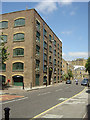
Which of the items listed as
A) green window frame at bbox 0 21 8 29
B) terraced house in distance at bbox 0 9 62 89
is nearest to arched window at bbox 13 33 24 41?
terraced house in distance at bbox 0 9 62 89

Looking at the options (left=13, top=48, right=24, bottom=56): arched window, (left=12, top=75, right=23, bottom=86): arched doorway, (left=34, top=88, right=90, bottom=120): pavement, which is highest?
(left=13, top=48, right=24, bottom=56): arched window

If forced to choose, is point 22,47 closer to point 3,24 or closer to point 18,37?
point 18,37

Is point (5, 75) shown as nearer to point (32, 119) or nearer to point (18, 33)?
point (18, 33)

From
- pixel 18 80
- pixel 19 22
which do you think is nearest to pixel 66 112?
pixel 18 80

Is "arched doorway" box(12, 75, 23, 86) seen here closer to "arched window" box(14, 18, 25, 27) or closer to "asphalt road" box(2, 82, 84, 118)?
"arched window" box(14, 18, 25, 27)

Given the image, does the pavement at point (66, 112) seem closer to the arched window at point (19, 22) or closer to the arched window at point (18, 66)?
the arched window at point (18, 66)

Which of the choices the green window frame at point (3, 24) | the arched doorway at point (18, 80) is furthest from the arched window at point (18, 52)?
the green window frame at point (3, 24)

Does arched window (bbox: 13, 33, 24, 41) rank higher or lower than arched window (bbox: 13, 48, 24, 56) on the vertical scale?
higher

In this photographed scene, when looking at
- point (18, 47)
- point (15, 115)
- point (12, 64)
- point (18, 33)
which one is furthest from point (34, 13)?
point (15, 115)

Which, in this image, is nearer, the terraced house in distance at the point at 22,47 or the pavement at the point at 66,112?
the pavement at the point at 66,112

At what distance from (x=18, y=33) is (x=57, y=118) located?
28.0 meters

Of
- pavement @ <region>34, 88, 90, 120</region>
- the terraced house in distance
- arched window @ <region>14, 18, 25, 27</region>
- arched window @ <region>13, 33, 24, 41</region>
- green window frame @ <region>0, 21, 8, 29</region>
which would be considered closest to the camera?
pavement @ <region>34, 88, 90, 120</region>

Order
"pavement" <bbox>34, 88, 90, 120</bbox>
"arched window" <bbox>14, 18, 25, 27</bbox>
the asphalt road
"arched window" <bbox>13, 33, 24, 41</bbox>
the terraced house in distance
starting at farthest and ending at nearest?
"arched window" <bbox>14, 18, 25, 27</bbox> < "arched window" <bbox>13, 33, 24, 41</bbox> < the terraced house in distance < the asphalt road < "pavement" <bbox>34, 88, 90, 120</bbox>

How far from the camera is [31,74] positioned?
3011 cm
